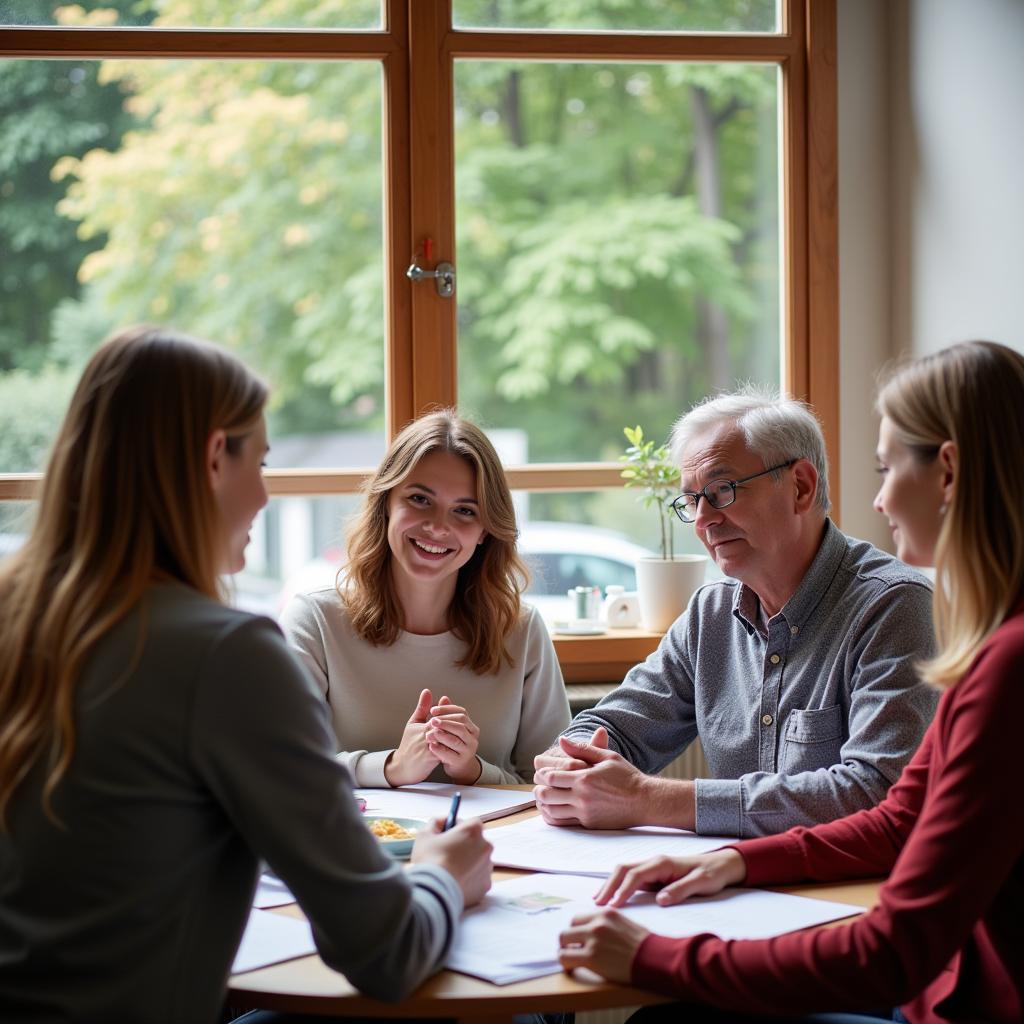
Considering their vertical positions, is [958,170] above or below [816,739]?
above

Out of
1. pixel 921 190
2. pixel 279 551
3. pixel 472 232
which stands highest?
pixel 472 232

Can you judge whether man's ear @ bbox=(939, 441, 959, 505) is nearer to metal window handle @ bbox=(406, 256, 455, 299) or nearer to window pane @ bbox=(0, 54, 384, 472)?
metal window handle @ bbox=(406, 256, 455, 299)

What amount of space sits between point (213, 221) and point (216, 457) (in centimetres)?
555

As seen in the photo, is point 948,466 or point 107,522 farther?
point 948,466

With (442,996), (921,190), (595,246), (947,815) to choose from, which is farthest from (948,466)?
(595,246)

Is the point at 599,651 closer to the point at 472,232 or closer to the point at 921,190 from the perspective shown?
the point at 921,190

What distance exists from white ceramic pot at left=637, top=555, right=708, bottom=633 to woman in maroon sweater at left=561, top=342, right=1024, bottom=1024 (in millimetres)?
1515

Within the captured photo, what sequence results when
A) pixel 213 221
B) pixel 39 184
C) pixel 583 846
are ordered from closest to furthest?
pixel 583 846 → pixel 39 184 → pixel 213 221

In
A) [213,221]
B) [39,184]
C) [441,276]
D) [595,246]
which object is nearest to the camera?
[441,276]

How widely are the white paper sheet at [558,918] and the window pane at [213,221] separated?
12.4ft

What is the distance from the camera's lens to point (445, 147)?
9.91 feet

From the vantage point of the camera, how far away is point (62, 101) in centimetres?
441

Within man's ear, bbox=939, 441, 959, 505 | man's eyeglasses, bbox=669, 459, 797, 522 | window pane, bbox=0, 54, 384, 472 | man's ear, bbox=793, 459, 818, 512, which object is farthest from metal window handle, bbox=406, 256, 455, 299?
window pane, bbox=0, 54, 384, 472

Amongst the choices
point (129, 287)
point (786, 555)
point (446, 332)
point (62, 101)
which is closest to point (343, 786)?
point (786, 555)
